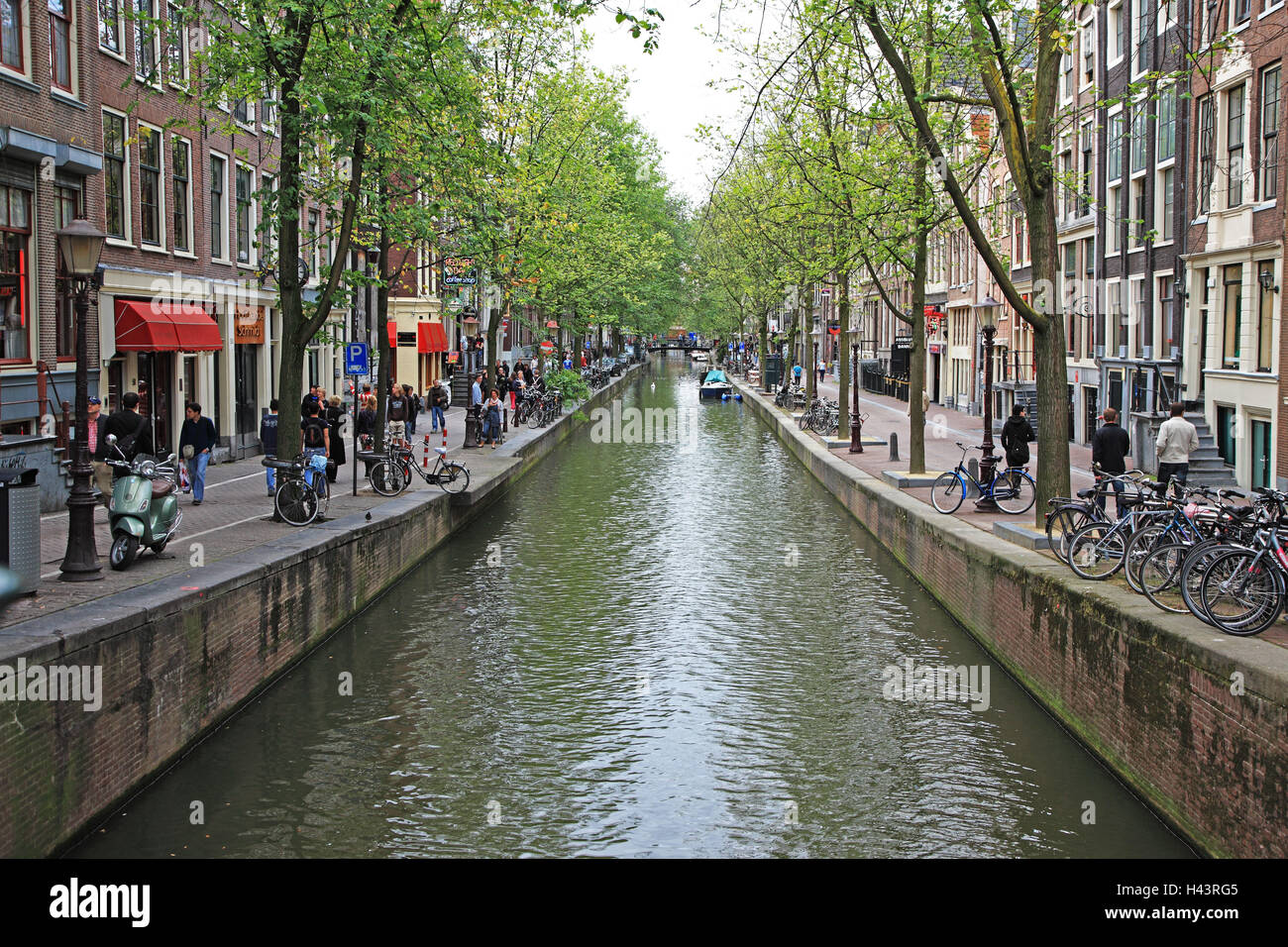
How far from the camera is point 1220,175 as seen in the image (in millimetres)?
25203

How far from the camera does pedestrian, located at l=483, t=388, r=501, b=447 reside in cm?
3412

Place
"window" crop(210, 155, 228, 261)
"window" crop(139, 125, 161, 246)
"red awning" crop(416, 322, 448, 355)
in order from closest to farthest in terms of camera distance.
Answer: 1. "window" crop(139, 125, 161, 246)
2. "window" crop(210, 155, 228, 261)
3. "red awning" crop(416, 322, 448, 355)

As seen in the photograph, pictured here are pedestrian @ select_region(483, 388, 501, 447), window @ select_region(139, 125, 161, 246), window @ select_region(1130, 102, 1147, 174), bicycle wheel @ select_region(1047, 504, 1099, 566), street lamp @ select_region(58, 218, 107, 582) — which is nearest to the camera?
street lamp @ select_region(58, 218, 107, 582)

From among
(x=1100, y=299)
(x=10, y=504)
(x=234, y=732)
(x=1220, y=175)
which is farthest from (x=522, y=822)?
(x=1100, y=299)

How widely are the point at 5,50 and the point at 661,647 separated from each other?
13589mm

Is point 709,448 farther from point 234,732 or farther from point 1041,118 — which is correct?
point 234,732

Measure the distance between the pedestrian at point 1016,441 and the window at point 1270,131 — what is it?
672cm

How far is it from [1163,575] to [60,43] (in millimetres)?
18980

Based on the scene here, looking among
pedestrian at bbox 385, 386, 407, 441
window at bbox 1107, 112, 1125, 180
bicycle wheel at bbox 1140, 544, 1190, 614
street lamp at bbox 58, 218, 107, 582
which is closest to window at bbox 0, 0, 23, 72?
street lamp at bbox 58, 218, 107, 582

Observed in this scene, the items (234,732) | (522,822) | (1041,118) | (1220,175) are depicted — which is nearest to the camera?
(522,822)

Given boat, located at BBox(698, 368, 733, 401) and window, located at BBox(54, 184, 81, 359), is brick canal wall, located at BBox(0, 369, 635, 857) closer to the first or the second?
window, located at BBox(54, 184, 81, 359)

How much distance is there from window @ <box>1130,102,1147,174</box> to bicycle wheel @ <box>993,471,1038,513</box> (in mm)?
13974

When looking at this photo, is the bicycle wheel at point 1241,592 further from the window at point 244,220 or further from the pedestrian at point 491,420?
the window at point 244,220

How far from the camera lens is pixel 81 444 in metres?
11.3
